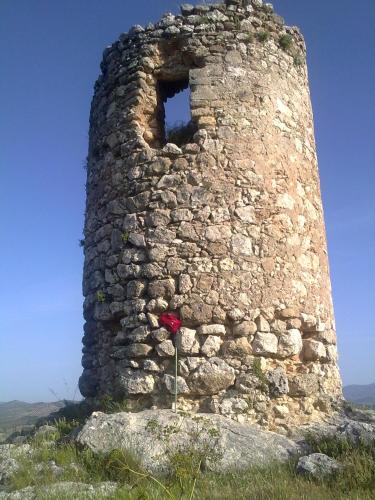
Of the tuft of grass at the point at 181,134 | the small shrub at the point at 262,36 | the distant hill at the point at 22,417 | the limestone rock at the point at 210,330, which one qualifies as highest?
the small shrub at the point at 262,36

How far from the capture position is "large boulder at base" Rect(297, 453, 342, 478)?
3.86 meters

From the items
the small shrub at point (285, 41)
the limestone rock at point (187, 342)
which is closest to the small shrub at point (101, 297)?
the limestone rock at point (187, 342)

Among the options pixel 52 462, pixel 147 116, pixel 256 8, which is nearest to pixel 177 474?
pixel 52 462

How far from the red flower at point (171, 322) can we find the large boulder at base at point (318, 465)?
6.15ft

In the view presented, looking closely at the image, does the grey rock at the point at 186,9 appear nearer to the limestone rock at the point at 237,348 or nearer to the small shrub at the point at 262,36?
the small shrub at the point at 262,36

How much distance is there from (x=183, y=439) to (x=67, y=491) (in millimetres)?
1213

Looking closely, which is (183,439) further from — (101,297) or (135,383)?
(101,297)

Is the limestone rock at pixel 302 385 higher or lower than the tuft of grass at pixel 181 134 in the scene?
lower

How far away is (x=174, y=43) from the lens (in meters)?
6.51

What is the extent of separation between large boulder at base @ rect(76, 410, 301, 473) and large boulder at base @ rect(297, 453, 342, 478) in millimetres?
332

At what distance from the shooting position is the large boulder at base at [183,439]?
427 cm

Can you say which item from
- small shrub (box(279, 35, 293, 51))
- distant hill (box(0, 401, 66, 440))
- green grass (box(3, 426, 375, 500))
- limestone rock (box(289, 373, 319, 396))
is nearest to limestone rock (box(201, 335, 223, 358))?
limestone rock (box(289, 373, 319, 396))

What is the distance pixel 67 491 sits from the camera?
3.66 meters

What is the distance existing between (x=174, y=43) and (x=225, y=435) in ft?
16.4
